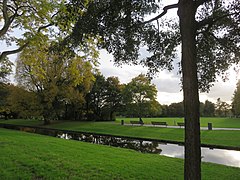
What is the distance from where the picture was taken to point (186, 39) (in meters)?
4.58

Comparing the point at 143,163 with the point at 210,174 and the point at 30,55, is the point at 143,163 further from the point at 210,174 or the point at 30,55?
the point at 30,55

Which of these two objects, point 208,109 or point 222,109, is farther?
point 222,109

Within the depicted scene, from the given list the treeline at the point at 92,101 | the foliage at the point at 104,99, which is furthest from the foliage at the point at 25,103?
the foliage at the point at 104,99

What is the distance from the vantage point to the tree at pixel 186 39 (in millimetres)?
4398

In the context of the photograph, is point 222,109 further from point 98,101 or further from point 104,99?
point 98,101

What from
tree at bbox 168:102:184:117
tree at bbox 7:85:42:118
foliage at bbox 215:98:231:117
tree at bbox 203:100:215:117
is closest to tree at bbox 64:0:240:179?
tree at bbox 7:85:42:118

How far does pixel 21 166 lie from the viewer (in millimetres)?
7816

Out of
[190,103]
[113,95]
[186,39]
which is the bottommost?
[190,103]

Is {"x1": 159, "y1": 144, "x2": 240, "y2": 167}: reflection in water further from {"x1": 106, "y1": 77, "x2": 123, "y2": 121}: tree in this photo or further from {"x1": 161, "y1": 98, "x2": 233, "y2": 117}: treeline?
{"x1": 161, "y1": 98, "x2": 233, "y2": 117}: treeline

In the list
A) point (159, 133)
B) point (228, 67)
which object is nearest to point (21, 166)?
point (228, 67)

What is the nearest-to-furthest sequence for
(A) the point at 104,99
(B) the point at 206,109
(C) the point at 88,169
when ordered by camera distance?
(C) the point at 88,169 < (A) the point at 104,99 < (B) the point at 206,109

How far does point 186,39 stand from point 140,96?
35.2m

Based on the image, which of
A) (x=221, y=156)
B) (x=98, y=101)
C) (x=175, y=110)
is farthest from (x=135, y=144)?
(x=175, y=110)

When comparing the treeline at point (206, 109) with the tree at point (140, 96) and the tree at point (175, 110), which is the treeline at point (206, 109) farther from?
the tree at point (140, 96)
